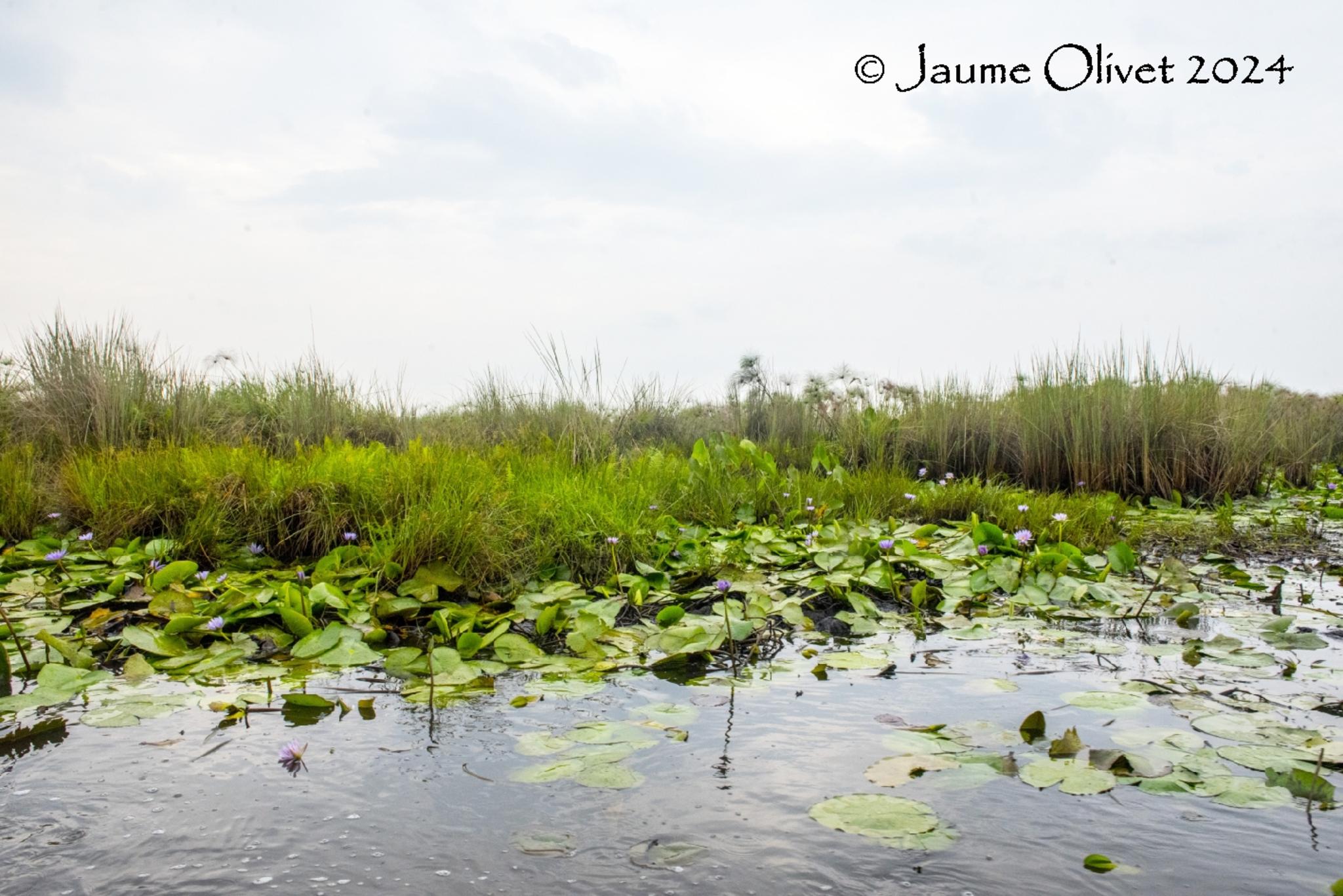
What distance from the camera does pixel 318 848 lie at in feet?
5.33

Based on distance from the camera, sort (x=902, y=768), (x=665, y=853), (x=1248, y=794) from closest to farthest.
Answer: (x=665, y=853) → (x=1248, y=794) → (x=902, y=768)

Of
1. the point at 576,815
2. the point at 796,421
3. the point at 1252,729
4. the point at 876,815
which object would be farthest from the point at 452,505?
the point at 796,421

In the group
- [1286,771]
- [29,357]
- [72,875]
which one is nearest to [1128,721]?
[1286,771]

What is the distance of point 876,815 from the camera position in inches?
67.1

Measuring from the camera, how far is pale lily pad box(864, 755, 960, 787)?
1.88m

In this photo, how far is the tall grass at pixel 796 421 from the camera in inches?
270

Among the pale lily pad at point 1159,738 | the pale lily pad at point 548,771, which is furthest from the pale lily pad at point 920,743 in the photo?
the pale lily pad at point 548,771

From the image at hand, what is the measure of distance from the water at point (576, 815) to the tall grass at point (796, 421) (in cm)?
343

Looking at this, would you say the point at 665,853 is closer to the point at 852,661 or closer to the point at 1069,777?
the point at 1069,777

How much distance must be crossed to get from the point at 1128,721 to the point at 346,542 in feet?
11.1

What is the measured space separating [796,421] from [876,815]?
282 inches

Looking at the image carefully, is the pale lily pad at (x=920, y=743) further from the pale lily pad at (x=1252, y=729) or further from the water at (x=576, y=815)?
the pale lily pad at (x=1252, y=729)

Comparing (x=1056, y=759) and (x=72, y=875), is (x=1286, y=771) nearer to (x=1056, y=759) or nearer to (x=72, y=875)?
(x=1056, y=759)

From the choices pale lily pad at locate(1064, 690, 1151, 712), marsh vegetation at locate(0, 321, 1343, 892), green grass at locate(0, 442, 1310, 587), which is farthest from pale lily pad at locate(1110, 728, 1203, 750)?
green grass at locate(0, 442, 1310, 587)
